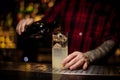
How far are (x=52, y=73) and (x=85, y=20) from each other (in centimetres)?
106

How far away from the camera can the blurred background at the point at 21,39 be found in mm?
2552

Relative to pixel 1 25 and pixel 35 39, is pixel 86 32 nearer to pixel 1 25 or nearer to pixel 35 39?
pixel 35 39

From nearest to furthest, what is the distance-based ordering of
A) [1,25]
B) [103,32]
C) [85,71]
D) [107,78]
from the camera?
1. [107,78]
2. [85,71]
3. [103,32]
4. [1,25]

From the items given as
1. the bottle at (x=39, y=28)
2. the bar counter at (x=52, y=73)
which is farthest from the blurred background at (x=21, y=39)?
the bar counter at (x=52, y=73)

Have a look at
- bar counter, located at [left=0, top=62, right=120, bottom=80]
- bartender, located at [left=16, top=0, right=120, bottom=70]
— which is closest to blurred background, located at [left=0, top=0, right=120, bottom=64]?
bartender, located at [left=16, top=0, right=120, bottom=70]

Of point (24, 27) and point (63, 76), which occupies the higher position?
point (24, 27)

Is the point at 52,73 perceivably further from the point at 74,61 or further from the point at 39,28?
the point at 39,28

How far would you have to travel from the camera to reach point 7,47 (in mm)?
2686

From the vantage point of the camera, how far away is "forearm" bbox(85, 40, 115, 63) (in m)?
1.58

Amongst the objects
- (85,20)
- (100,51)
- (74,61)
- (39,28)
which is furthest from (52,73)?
(85,20)

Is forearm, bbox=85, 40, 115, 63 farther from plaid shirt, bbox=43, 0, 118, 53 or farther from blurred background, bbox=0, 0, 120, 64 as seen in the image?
blurred background, bbox=0, 0, 120, 64

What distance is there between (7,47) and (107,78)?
1564 millimetres

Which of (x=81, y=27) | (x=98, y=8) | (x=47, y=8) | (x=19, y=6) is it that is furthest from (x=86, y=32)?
(x=19, y=6)

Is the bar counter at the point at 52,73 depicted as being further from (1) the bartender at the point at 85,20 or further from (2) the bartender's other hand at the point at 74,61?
(1) the bartender at the point at 85,20
